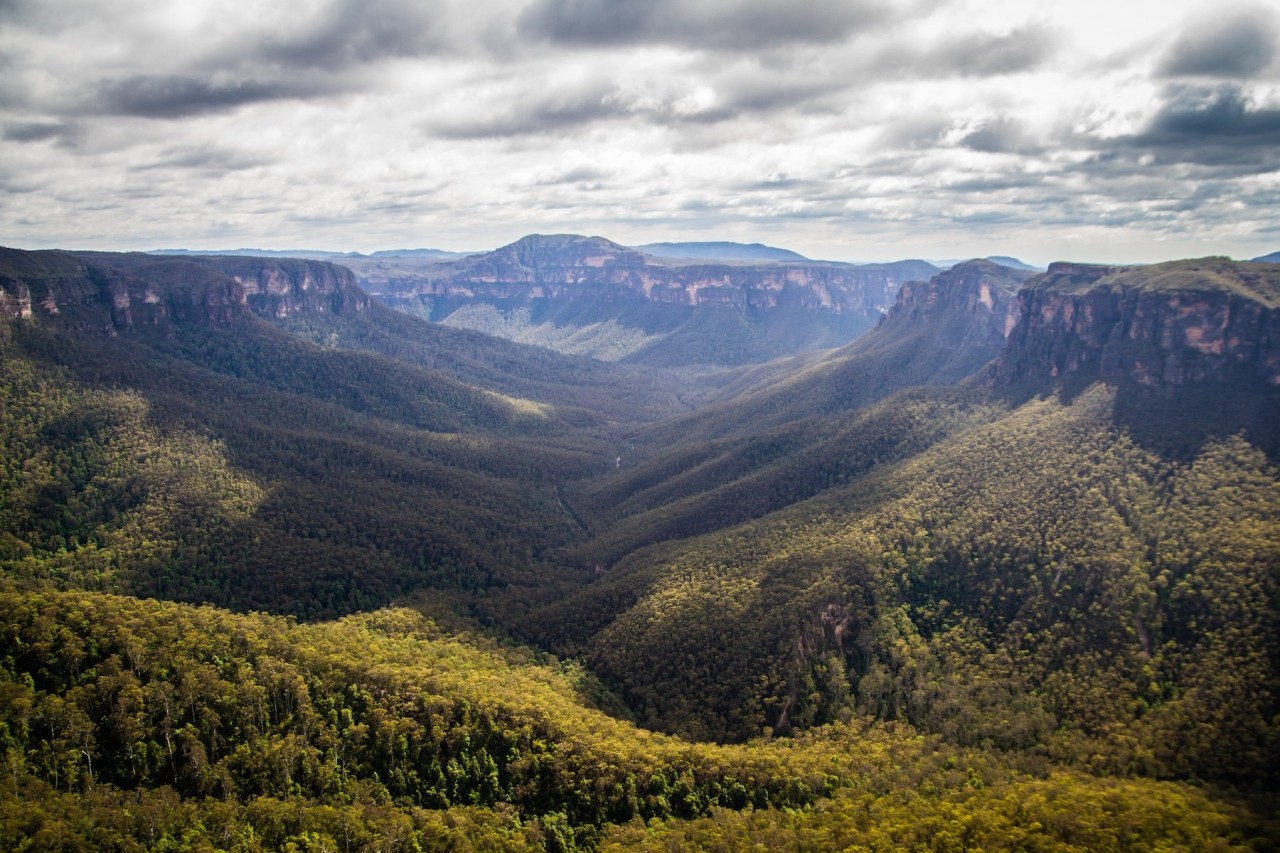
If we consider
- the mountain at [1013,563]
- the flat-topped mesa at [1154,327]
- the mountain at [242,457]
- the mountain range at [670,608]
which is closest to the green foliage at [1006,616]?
the mountain at [1013,563]

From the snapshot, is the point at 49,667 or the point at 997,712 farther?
the point at 997,712

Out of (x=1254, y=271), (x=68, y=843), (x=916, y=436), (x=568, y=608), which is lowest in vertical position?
(x=568, y=608)

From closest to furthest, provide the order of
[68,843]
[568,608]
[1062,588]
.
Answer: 1. [68,843]
2. [1062,588]
3. [568,608]

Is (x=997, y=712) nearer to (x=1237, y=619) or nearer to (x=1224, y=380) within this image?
(x=1237, y=619)

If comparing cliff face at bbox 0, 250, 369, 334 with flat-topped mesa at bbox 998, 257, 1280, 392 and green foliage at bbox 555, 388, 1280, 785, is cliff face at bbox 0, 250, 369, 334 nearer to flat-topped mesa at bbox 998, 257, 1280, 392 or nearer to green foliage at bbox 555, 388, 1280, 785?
green foliage at bbox 555, 388, 1280, 785

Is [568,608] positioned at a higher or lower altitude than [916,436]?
lower

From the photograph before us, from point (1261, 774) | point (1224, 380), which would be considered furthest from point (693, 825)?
point (1224, 380)

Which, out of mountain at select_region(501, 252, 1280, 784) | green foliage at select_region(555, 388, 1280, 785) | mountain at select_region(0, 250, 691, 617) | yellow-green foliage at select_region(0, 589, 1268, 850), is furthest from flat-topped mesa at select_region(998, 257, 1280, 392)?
mountain at select_region(0, 250, 691, 617)

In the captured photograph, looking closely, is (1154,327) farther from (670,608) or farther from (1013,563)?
(670,608)
